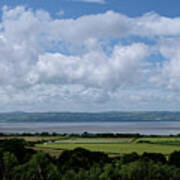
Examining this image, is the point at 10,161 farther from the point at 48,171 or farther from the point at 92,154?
the point at 92,154

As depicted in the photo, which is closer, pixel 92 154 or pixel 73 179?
pixel 73 179

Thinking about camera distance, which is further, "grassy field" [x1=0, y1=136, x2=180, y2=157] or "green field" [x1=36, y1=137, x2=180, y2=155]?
"green field" [x1=36, y1=137, x2=180, y2=155]

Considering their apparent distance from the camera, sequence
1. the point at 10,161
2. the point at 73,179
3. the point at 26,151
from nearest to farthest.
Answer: the point at 73,179, the point at 10,161, the point at 26,151

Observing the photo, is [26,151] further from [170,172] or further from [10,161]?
[170,172]

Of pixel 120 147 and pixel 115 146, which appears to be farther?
pixel 115 146

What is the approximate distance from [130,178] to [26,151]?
27.2 metres

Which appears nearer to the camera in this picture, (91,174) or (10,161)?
(91,174)

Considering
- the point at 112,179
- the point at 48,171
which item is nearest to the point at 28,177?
the point at 48,171

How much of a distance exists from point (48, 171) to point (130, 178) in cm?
1028

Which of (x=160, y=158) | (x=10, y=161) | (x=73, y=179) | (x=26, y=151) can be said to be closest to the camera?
(x=73, y=179)

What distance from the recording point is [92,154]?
193 ft

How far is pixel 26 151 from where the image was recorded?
61.8 meters

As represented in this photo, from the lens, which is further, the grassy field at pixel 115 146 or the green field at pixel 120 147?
the green field at pixel 120 147

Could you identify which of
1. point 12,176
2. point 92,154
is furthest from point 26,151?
point 12,176
